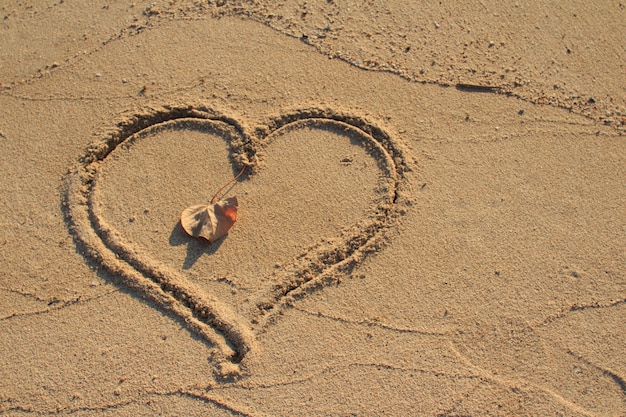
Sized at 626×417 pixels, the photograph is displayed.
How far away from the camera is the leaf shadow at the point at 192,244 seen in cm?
286

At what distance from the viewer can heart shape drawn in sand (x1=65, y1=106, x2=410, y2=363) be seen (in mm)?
2748

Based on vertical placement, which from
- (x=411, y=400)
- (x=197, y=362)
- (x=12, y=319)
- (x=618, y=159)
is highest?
(x=618, y=159)

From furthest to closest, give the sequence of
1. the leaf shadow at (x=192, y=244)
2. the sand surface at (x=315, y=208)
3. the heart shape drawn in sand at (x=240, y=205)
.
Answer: the leaf shadow at (x=192, y=244) < the heart shape drawn in sand at (x=240, y=205) < the sand surface at (x=315, y=208)

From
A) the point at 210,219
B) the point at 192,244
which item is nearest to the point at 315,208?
the point at 210,219

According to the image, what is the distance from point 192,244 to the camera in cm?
289

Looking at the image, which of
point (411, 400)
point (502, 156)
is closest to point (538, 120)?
point (502, 156)

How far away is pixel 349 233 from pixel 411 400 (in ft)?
2.72

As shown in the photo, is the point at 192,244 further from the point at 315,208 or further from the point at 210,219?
the point at 315,208

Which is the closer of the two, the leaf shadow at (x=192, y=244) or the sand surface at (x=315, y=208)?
the sand surface at (x=315, y=208)

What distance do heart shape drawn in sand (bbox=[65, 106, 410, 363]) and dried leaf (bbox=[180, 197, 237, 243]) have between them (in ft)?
0.15

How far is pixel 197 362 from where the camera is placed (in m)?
2.57

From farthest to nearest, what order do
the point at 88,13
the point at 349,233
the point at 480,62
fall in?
the point at 88,13 < the point at 480,62 < the point at 349,233

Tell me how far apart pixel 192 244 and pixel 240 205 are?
0.31 meters

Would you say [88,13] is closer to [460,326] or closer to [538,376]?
[460,326]
